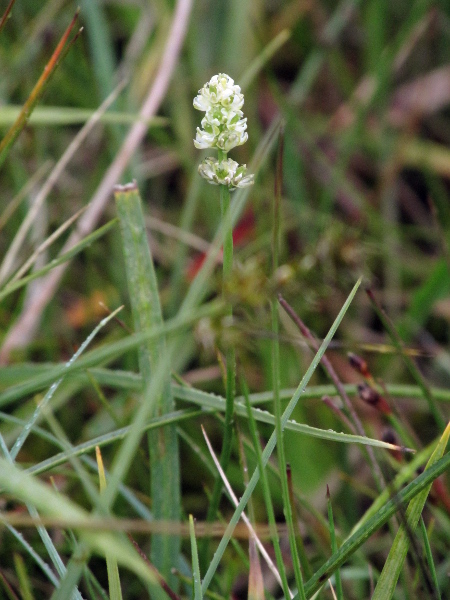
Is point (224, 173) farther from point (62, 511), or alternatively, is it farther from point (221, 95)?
point (62, 511)

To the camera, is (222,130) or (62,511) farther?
(222,130)

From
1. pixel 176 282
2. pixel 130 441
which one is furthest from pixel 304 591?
pixel 176 282

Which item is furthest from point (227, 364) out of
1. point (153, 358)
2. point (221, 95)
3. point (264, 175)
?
point (264, 175)

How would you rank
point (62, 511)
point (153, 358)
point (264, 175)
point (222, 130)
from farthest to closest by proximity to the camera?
point (264, 175) < point (153, 358) < point (222, 130) < point (62, 511)

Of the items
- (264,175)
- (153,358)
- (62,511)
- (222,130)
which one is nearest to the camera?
(62,511)

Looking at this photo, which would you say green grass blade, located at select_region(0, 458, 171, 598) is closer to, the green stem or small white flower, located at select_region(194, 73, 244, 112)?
the green stem

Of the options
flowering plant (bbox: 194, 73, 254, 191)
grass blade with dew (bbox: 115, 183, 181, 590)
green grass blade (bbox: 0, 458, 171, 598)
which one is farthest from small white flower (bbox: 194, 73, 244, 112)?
green grass blade (bbox: 0, 458, 171, 598)

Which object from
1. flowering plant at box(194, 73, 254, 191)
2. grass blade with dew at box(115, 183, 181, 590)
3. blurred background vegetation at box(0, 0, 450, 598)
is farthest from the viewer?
blurred background vegetation at box(0, 0, 450, 598)

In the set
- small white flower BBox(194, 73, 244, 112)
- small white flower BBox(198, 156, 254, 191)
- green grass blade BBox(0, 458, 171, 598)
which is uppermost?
small white flower BBox(194, 73, 244, 112)

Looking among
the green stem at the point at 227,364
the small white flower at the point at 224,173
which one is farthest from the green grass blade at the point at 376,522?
the small white flower at the point at 224,173
